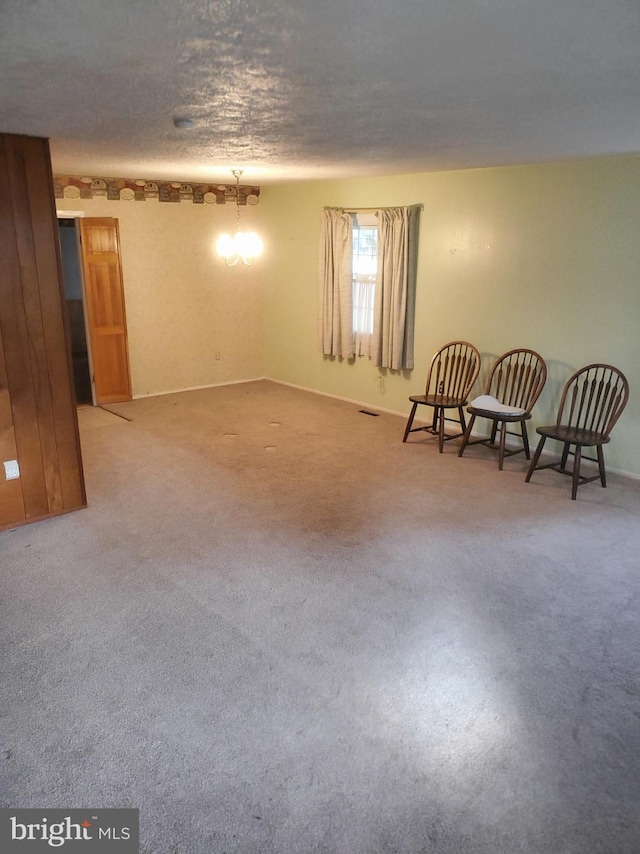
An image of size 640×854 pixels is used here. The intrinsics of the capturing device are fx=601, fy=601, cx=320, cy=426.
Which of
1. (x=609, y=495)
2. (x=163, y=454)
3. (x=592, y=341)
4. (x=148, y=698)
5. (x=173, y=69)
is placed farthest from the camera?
(x=163, y=454)

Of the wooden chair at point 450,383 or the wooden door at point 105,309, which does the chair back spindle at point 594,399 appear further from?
the wooden door at point 105,309

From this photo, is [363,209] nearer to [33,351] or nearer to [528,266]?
[528,266]

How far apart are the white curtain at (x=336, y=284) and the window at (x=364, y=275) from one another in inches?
2.2

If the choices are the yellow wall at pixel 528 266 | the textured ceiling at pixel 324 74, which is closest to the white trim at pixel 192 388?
the yellow wall at pixel 528 266

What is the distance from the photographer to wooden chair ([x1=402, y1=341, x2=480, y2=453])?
5285 millimetres

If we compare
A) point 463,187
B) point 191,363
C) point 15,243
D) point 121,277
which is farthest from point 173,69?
point 191,363

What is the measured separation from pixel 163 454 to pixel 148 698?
9.77 ft

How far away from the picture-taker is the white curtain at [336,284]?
646 cm

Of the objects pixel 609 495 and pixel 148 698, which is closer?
pixel 148 698

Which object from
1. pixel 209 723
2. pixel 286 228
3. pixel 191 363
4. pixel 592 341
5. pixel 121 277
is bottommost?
pixel 209 723

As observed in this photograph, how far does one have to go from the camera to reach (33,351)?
371 cm

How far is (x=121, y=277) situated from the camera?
6668 mm

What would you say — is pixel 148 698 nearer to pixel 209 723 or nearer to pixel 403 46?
pixel 209 723

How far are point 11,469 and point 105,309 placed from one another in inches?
130
